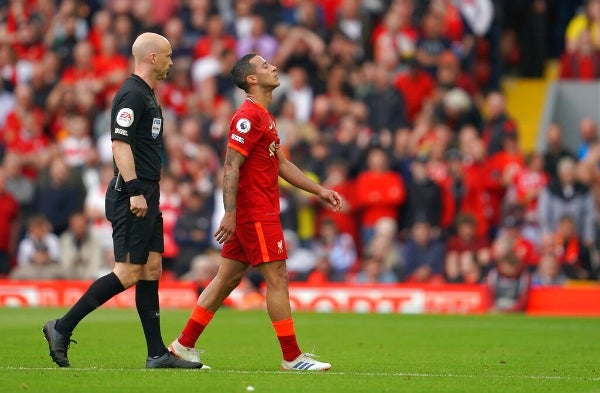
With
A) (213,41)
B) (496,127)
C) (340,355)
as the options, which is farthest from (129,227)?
(213,41)

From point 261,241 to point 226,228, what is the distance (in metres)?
0.31

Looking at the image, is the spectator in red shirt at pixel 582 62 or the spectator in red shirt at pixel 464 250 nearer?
the spectator in red shirt at pixel 464 250

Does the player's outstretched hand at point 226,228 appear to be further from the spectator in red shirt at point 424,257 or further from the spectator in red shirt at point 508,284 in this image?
the spectator in red shirt at point 424,257

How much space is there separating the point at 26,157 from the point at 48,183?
109 centimetres

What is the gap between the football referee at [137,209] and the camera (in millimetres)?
10547

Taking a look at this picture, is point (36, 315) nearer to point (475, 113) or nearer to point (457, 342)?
point (457, 342)

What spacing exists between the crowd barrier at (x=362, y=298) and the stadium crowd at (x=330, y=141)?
1.58ft

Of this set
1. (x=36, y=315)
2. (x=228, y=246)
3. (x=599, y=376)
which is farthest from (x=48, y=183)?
(x=599, y=376)

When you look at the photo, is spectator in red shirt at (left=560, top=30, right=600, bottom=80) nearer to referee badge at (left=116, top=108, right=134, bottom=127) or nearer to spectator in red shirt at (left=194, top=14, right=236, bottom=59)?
spectator in red shirt at (left=194, top=14, right=236, bottom=59)

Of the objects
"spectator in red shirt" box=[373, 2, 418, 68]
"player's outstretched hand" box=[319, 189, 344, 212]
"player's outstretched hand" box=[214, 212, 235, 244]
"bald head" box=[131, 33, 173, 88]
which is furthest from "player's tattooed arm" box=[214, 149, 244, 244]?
"spectator in red shirt" box=[373, 2, 418, 68]

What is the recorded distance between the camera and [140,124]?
10727 mm

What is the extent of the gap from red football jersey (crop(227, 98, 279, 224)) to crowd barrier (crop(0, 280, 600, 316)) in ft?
32.9

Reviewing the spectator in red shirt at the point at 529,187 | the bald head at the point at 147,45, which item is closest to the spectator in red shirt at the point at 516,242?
the spectator in red shirt at the point at 529,187

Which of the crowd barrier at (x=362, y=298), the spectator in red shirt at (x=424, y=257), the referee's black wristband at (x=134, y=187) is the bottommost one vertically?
the crowd barrier at (x=362, y=298)
